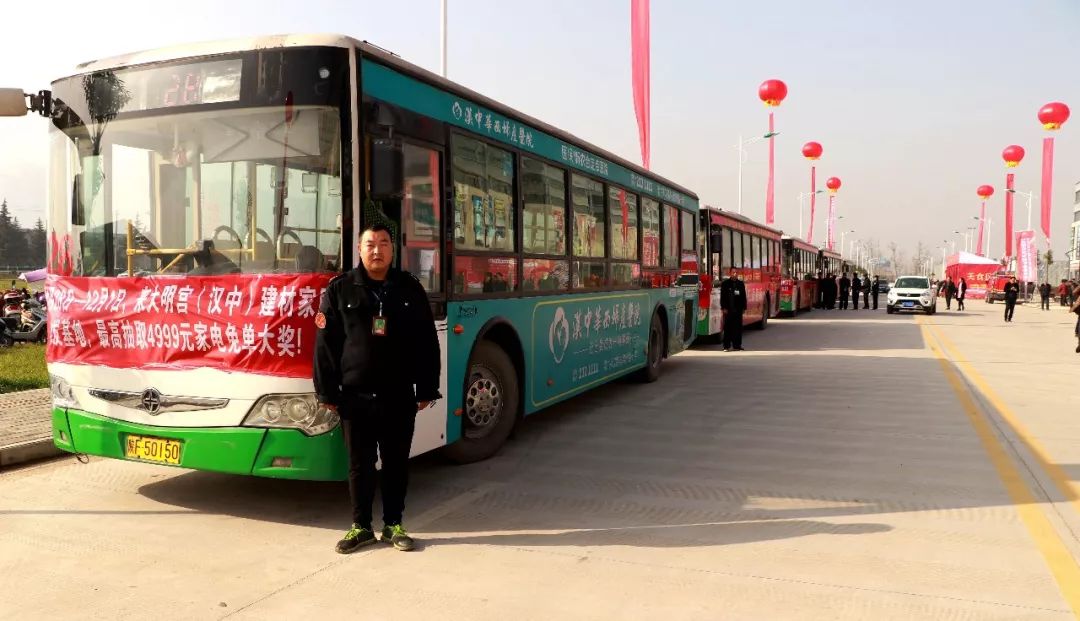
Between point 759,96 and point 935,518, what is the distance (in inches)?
1229

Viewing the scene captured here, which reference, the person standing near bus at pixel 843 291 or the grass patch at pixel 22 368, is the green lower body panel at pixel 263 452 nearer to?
the grass patch at pixel 22 368

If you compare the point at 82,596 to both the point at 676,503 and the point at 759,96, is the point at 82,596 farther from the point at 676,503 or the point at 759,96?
the point at 759,96

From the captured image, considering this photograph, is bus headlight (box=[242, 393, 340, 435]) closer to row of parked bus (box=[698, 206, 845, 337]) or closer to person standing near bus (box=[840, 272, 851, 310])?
row of parked bus (box=[698, 206, 845, 337])

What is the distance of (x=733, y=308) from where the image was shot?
1764 cm

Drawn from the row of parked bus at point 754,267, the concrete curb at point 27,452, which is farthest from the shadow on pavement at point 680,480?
the row of parked bus at point 754,267

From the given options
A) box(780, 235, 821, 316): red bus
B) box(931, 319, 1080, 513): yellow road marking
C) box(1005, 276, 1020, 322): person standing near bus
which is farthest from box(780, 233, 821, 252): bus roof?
box(931, 319, 1080, 513): yellow road marking

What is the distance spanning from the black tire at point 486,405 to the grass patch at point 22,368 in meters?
6.39

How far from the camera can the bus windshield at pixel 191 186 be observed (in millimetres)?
5074

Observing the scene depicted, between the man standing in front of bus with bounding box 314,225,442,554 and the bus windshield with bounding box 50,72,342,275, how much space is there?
50 centimetres

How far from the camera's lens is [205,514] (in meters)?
5.56

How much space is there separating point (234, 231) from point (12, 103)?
184 cm

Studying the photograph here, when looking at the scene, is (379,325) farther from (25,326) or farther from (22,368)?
(25,326)

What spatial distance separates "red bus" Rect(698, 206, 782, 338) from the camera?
17.3m

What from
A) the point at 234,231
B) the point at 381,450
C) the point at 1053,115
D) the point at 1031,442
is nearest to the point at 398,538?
the point at 381,450
